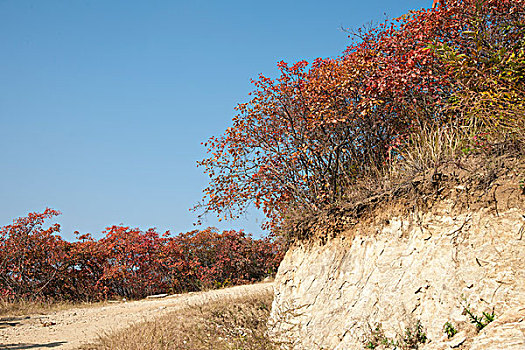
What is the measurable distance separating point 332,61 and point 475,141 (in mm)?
4403

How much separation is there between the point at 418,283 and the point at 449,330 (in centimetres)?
79

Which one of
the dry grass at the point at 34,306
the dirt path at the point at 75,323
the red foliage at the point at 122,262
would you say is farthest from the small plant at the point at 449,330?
the dry grass at the point at 34,306

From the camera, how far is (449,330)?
522 cm

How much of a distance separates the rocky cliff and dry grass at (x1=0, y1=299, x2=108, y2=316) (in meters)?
10.4

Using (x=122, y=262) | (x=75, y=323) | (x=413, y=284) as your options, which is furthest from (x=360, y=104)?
(x=122, y=262)

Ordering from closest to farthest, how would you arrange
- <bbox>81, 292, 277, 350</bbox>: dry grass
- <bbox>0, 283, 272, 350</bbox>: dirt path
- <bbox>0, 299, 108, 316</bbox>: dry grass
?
<bbox>81, 292, 277, 350</bbox>: dry grass
<bbox>0, 283, 272, 350</bbox>: dirt path
<bbox>0, 299, 108, 316</bbox>: dry grass

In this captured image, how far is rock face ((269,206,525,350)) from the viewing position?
4.97 m

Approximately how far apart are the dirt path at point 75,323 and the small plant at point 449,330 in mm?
7191

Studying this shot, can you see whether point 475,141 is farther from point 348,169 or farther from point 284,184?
point 284,184

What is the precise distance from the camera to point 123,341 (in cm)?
890

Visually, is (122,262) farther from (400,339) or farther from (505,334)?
(505,334)

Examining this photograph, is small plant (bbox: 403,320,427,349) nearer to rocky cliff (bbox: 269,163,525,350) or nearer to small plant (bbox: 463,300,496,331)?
rocky cliff (bbox: 269,163,525,350)

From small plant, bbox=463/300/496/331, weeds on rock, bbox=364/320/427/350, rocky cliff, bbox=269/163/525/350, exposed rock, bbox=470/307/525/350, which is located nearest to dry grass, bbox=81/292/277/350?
rocky cliff, bbox=269/163/525/350

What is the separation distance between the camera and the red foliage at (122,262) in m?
17.0
